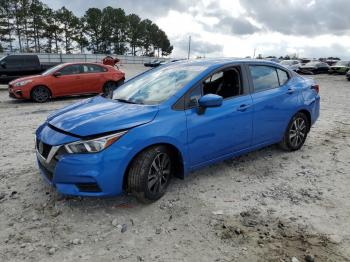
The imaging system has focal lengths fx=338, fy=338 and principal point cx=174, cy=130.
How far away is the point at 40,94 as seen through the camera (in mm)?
11516

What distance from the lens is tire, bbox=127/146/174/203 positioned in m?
3.64

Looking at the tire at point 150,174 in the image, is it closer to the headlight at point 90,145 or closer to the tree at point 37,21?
the headlight at point 90,145

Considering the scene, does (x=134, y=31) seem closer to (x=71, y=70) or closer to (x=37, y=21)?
(x=37, y=21)

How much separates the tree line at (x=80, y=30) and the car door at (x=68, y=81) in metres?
55.5

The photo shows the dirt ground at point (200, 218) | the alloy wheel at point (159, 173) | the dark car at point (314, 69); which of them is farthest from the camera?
the dark car at point (314, 69)

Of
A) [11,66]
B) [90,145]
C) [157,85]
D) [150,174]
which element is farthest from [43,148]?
[11,66]

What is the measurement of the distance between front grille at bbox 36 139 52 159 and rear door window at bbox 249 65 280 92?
2930 mm

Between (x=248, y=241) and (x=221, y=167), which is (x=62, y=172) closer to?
(x=248, y=241)

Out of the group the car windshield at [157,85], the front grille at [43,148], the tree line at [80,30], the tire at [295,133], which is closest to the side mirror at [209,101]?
the car windshield at [157,85]

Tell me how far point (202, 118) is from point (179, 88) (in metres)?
0.47

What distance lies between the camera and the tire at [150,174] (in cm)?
364

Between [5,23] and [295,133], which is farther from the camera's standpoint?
[5,23]

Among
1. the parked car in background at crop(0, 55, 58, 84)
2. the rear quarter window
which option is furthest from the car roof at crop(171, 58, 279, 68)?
the parked car in background at crop(0, 55, 58, 84)

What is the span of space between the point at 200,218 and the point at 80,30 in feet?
255
